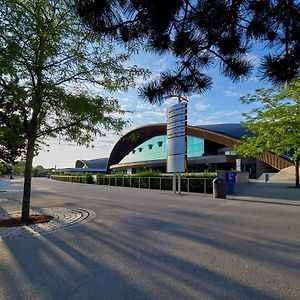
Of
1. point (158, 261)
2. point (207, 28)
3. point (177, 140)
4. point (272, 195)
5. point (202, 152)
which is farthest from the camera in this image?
point (202, 152)

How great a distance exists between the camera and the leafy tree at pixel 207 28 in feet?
10.7

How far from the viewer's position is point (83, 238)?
6.95m

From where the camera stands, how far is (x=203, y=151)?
54062mm

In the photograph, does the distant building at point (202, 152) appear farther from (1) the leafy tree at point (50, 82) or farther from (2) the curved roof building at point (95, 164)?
(2) the curved roof building at point (95, 164)

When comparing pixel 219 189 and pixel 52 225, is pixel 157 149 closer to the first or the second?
pixel 219 189

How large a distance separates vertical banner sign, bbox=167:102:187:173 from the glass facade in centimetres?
3502

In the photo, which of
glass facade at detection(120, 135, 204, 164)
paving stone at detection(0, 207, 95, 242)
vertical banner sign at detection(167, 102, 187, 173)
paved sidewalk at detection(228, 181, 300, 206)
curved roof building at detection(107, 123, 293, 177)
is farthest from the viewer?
glass facade at detection(120, 135, 204, 164)

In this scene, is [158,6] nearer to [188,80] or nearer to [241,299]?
[188,80]

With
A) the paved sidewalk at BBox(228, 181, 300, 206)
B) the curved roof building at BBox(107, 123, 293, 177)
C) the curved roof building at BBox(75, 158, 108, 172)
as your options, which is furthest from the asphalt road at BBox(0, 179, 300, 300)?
the curved roof building at BBox(75, 158, 108, 172)

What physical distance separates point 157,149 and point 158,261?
59280mm

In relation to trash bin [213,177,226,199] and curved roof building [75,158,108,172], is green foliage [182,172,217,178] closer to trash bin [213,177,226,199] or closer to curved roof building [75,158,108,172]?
trash bin [213,177,226,199]

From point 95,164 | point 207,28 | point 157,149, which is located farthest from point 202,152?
point 95,164

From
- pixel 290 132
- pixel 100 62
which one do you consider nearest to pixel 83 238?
pixel 100 62

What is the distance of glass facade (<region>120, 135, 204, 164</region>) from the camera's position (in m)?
55.4
